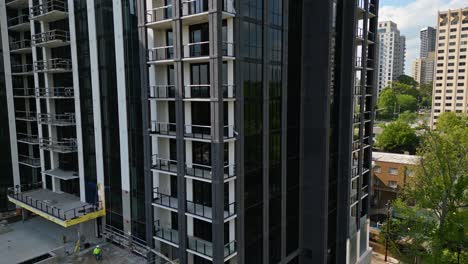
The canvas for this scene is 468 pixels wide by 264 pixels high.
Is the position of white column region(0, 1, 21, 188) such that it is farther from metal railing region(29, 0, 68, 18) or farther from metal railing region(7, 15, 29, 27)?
metal railing region(29, 0, 68, 18)

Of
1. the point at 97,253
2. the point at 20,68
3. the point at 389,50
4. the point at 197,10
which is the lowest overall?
the point at 97,253

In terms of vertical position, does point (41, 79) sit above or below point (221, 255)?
above

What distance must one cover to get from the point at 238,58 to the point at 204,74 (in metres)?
2.39

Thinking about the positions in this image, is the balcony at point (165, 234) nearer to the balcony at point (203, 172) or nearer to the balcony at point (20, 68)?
the balcony at point (203, 172)

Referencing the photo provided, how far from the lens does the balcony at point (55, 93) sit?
1019 inches

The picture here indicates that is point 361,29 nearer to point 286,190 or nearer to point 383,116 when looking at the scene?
point 286,190

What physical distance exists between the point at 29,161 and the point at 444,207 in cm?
3425

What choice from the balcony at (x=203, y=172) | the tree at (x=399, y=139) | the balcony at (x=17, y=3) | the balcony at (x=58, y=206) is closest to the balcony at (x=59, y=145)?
the balcony at (x=58, y=206)

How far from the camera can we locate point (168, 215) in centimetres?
2092

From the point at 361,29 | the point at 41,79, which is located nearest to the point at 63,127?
the point at 41,79

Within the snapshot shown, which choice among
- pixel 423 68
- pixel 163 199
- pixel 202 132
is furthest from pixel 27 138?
pixel 423 68

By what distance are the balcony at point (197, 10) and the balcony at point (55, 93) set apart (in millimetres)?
13762

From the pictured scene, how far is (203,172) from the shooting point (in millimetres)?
18016

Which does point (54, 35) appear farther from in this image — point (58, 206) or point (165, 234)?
point (165, 234)
